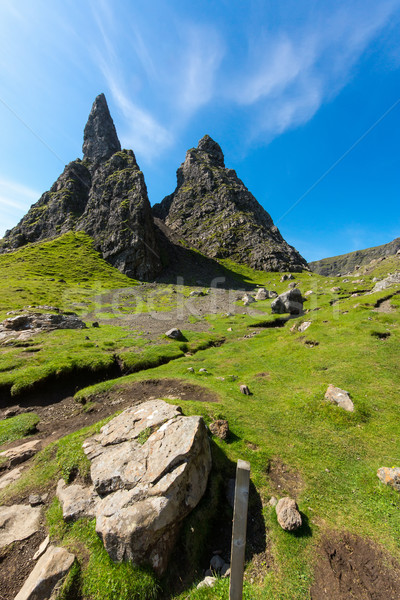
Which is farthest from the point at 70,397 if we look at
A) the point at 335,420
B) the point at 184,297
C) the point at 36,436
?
→ the point at 184,297

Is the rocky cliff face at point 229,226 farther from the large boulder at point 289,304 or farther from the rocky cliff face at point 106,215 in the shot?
the large boulder at point 289,304

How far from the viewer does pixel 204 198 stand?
189625 millimetres

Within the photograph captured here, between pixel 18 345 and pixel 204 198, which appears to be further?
pixel 204 198

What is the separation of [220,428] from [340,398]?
8.21m

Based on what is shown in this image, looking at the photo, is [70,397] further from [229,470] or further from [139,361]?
[229,470]

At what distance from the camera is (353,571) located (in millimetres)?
6934

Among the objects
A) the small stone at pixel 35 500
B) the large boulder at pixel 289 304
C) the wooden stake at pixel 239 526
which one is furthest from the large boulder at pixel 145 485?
the large boulder at pixel 289 304

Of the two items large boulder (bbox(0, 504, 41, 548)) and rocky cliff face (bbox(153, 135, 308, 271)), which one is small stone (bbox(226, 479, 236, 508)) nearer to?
large boulder (bbox(0, 504, 41, 548))

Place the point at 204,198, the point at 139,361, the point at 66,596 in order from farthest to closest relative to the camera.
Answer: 1. the point at 204,198
2. the point at 139,361
3. the point at 66,596

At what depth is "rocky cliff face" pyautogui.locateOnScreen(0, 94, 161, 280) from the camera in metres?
122

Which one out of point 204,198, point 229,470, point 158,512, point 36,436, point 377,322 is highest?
point 204,198

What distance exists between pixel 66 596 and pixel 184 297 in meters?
74.5

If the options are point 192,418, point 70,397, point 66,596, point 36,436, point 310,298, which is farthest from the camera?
point 310,298

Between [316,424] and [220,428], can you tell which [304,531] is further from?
[316,424]
